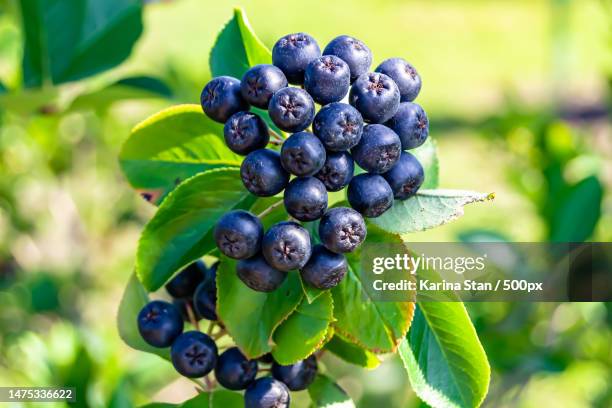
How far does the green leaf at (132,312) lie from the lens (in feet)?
4.58

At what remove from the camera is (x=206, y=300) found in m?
1.29

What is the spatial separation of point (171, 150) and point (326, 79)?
359 mm

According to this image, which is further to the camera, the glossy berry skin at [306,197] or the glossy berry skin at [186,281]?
the glossy berry skin at [186,281]

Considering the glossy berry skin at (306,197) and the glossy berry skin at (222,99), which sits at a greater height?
the glossy berry skin at (222,99)

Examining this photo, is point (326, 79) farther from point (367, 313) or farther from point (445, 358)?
point (445, 358)

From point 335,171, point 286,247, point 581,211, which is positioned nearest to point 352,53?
point 335,171

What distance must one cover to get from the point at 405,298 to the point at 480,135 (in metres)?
1.84

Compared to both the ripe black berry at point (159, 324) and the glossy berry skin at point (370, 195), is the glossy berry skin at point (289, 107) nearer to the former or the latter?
the glossy berry skin at point (370, 195)

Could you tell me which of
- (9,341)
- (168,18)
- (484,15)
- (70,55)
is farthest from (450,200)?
(484,15)

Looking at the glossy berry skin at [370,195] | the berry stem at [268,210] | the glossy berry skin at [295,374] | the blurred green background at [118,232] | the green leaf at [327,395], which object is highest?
the glossy berry skin at [370,195]

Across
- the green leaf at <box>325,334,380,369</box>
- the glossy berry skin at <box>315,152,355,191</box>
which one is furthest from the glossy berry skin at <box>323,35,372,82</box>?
the green leaf at <box>325,334,380,369</box>

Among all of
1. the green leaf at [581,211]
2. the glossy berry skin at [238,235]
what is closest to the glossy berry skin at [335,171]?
the glossy berry skin at [238,235]

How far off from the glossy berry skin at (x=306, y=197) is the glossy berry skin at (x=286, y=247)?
0.03m

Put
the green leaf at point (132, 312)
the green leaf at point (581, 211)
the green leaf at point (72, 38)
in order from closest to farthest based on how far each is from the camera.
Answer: the green leaf at point (132, 312) < the green leaf at point (72, 38) < the green leaf at point (581, 211)
